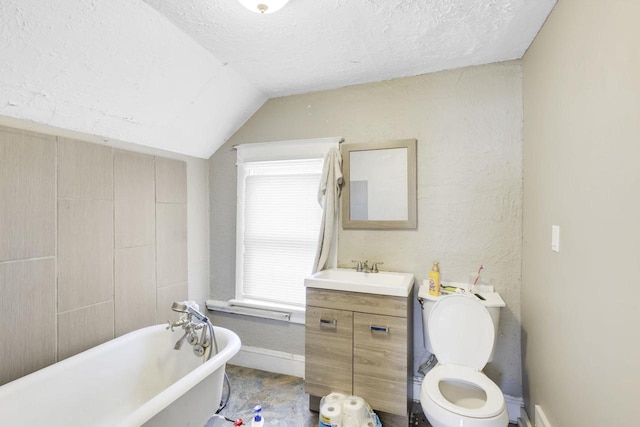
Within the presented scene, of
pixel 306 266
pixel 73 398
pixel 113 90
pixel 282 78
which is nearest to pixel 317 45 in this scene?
pixel 282 78

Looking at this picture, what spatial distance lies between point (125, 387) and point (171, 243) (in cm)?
109

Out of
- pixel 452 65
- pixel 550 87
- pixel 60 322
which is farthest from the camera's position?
pixel 452 65

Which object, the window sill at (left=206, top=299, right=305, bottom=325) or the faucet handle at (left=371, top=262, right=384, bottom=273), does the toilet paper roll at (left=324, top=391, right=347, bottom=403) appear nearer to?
the window sill at (left=206, top=299, right=305, bottom=325)

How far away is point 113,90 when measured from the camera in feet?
5.93

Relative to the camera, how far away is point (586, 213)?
1.19 meters

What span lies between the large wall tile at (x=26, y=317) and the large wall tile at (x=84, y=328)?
0.05 m

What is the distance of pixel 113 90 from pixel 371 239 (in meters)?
2.03

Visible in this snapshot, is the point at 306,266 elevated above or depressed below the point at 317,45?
below

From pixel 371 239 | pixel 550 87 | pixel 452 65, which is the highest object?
pixel 452 65

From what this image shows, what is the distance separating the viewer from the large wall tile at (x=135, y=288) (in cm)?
214

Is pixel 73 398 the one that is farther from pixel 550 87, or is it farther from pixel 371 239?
pixel 550 87

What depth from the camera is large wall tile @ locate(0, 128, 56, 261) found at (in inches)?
61.8

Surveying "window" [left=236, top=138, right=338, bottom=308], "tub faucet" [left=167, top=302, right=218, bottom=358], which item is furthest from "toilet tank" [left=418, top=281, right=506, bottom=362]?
"tub faucet" [left=167, top=302, right=218, bottom=358]

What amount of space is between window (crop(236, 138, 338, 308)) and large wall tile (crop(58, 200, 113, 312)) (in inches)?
41.1
